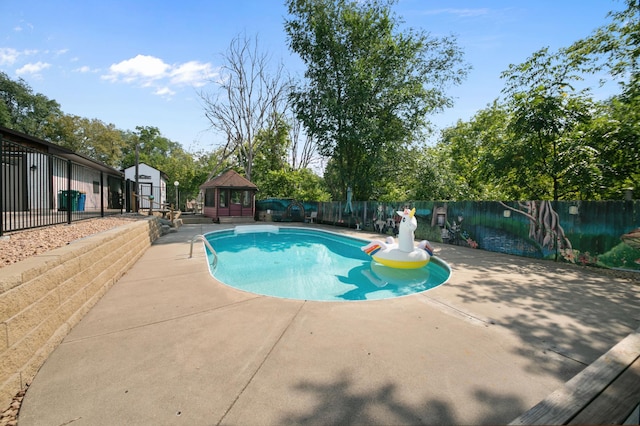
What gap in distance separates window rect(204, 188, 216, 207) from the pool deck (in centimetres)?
1646

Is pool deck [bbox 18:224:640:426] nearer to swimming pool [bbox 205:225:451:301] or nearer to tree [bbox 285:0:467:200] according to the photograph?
swimming pool [bbox 205:225:451:301]

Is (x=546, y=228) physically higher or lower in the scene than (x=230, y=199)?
lower

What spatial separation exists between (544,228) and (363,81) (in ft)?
39.3

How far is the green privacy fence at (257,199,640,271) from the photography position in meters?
6.21

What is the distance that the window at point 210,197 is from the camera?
65.5ft

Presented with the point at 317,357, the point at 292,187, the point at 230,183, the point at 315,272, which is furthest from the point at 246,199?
the point at 317,357

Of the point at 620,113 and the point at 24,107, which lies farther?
the point at 24,107

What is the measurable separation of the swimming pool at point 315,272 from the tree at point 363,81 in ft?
23.4

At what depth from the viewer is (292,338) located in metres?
2.79

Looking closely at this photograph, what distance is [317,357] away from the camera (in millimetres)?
2449

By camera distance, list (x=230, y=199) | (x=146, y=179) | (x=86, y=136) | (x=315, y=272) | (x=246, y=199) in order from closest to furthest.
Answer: (x=315, y=272) < (x=230, y=199) < (x=246, y=199) < (x=146, y=179) < (x=86, y=136)

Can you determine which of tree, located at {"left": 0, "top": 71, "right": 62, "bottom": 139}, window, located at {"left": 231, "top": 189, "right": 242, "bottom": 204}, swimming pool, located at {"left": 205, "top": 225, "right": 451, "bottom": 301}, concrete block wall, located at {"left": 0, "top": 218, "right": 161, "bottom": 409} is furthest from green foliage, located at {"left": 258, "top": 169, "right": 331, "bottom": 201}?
tree, located at {"left": 0, "top": 71, "right": 62, "bottom": 139}

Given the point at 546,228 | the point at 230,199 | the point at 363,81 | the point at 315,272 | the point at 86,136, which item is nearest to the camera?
the point at 546,228

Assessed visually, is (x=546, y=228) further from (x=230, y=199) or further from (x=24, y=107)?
(x=24, y=107)
